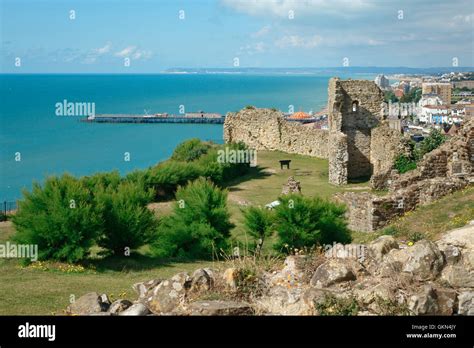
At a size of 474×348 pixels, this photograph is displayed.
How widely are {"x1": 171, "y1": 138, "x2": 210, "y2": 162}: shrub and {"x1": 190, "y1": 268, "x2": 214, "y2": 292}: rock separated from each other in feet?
77.0

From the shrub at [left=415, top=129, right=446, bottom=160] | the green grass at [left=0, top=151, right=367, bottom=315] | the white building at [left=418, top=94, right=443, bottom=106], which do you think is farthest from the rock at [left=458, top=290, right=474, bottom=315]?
the white building at [left=418, top=94, right=443, bottom=106]

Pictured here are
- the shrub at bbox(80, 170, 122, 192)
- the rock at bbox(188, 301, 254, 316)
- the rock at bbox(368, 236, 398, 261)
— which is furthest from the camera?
the shrub at bbox(80, 170, 122, 192)

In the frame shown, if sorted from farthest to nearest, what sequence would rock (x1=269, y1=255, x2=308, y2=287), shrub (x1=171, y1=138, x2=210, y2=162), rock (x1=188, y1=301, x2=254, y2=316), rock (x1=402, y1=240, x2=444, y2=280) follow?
shrub (x1=171, y1=138, x2=210, y2=162), rock (x1=269, y1=255, x2=308, y2=287), rock (x1=402, y1=240, x2=444, y2=280), rock (x1=188, y1=301, x2=254, y2=316)

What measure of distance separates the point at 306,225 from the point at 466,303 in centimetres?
792

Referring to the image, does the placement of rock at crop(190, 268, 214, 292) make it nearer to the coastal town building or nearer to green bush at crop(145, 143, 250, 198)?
green bush at crop(145, 143, 250, 198)

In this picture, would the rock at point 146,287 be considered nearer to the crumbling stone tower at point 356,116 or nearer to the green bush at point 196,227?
the green bush at point 196,227

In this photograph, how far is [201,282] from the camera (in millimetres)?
8234

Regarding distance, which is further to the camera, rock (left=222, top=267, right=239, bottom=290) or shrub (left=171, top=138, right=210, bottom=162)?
shrub (left=171, top=138, right=210, bottom=162)

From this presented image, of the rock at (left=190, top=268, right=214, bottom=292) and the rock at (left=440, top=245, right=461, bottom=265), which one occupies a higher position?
the rock at (left=440, top=245, right=461, bottom=265)

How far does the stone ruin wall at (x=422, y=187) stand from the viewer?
15.4 metres

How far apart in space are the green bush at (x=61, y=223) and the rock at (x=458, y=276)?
8.86m

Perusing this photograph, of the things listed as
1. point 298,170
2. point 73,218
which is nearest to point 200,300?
point 73,218

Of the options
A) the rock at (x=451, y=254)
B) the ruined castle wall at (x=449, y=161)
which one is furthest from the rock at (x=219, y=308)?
the ruined castle wall at (x=449, y=161)

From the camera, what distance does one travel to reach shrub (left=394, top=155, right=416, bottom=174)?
2394 centimetres
